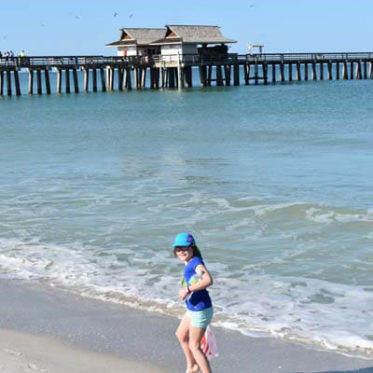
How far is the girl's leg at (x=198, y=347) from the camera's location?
5633 mm

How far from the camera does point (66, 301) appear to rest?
26.9 feet

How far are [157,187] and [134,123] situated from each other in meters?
20.1

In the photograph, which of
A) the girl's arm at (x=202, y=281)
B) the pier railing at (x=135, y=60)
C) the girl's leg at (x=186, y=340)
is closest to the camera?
the girl's arm at (x=202, y=281)

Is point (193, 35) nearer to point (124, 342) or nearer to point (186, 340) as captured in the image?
point (124, 342)

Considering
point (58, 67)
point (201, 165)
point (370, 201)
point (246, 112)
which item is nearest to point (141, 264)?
point (370, 201)

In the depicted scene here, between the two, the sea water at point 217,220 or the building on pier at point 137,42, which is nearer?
the sea water at point 217,220

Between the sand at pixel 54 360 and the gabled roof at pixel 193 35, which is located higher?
the gabled roof at pixel 193 35

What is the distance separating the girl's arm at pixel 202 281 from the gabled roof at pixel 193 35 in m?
56.3

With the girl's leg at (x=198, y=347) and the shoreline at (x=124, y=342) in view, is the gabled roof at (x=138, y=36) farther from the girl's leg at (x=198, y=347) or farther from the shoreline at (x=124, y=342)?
the girl's leg at (x=198, y=347)

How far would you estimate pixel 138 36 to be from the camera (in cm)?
6438

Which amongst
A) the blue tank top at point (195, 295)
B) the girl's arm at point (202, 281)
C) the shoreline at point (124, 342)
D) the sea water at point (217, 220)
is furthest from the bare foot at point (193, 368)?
the sea water at point (217, 220)

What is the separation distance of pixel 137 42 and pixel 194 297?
59.8 meters

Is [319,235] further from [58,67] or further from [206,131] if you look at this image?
[58,67]

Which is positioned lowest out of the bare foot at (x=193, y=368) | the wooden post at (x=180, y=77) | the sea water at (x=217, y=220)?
the sea water at (x=217, y=220)
